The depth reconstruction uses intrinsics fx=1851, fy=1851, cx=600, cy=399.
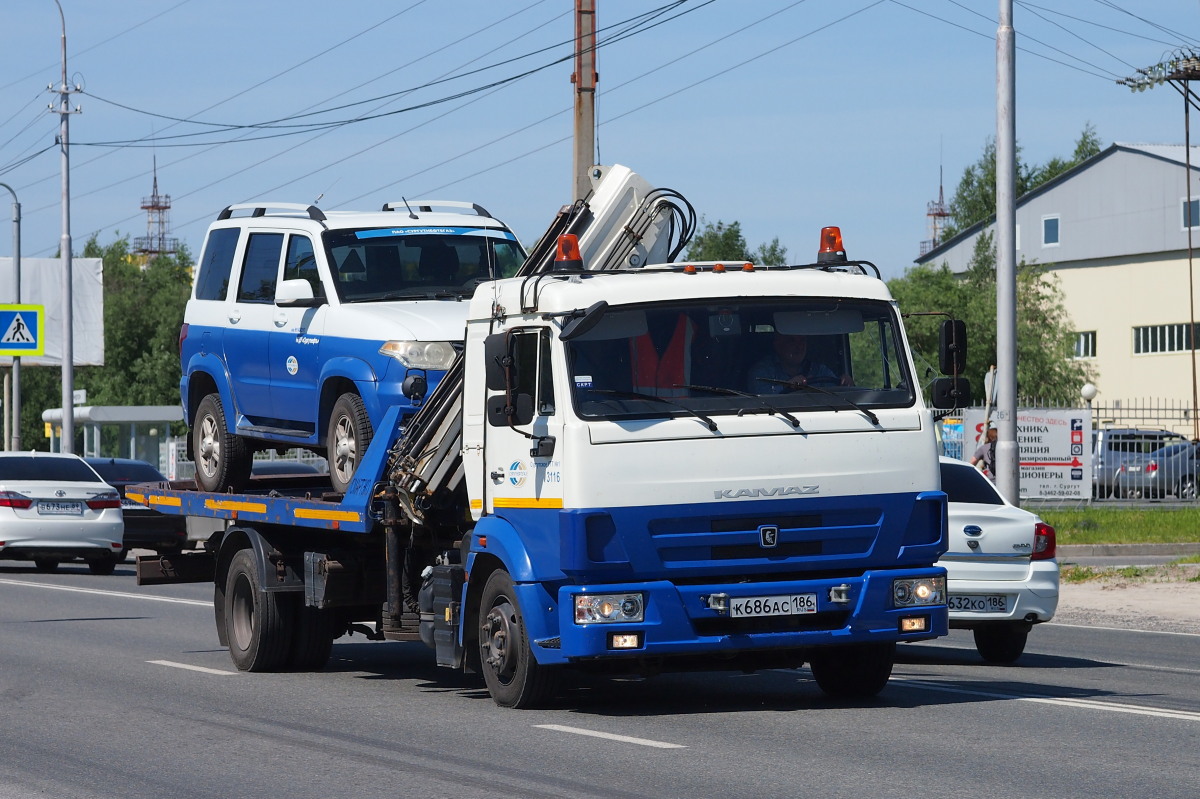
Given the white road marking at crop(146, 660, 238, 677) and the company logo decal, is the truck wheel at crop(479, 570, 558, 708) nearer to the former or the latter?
the company logo decal

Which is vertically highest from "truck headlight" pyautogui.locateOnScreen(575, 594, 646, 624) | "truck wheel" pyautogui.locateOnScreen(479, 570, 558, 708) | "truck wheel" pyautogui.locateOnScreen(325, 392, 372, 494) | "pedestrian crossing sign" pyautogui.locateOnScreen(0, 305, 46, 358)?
"pedestrian crossing sign" pyautogui.locateOnScreen(0, 305, 46, 358)

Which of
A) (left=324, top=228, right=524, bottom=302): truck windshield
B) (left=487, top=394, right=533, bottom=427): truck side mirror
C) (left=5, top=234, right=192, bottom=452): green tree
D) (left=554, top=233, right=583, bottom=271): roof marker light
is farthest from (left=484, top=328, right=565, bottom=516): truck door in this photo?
(left=5, top=234, right=192, bottom=452): green tree

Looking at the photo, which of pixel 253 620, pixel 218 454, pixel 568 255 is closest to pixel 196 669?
pixel 253 620

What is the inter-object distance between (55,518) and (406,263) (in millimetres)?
13660

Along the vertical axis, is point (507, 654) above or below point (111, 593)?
above

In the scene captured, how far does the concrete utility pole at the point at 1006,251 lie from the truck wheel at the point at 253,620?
405 inches

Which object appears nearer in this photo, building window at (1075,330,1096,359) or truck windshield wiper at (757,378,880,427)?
truck windshield wiper at (757,378,880,427)

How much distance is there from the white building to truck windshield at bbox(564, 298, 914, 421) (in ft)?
179

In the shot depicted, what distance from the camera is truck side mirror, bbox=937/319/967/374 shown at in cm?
1034

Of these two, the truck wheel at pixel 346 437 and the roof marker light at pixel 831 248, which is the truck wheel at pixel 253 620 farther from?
the roof marker light at pixel 831 248

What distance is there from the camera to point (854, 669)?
1093cm

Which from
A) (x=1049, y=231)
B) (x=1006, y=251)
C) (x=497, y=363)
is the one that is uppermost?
(x=1049, y=231)

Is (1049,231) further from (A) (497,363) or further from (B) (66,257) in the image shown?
(A) (497,363)

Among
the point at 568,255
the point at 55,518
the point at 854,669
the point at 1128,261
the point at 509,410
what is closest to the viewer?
the point at 509,410
